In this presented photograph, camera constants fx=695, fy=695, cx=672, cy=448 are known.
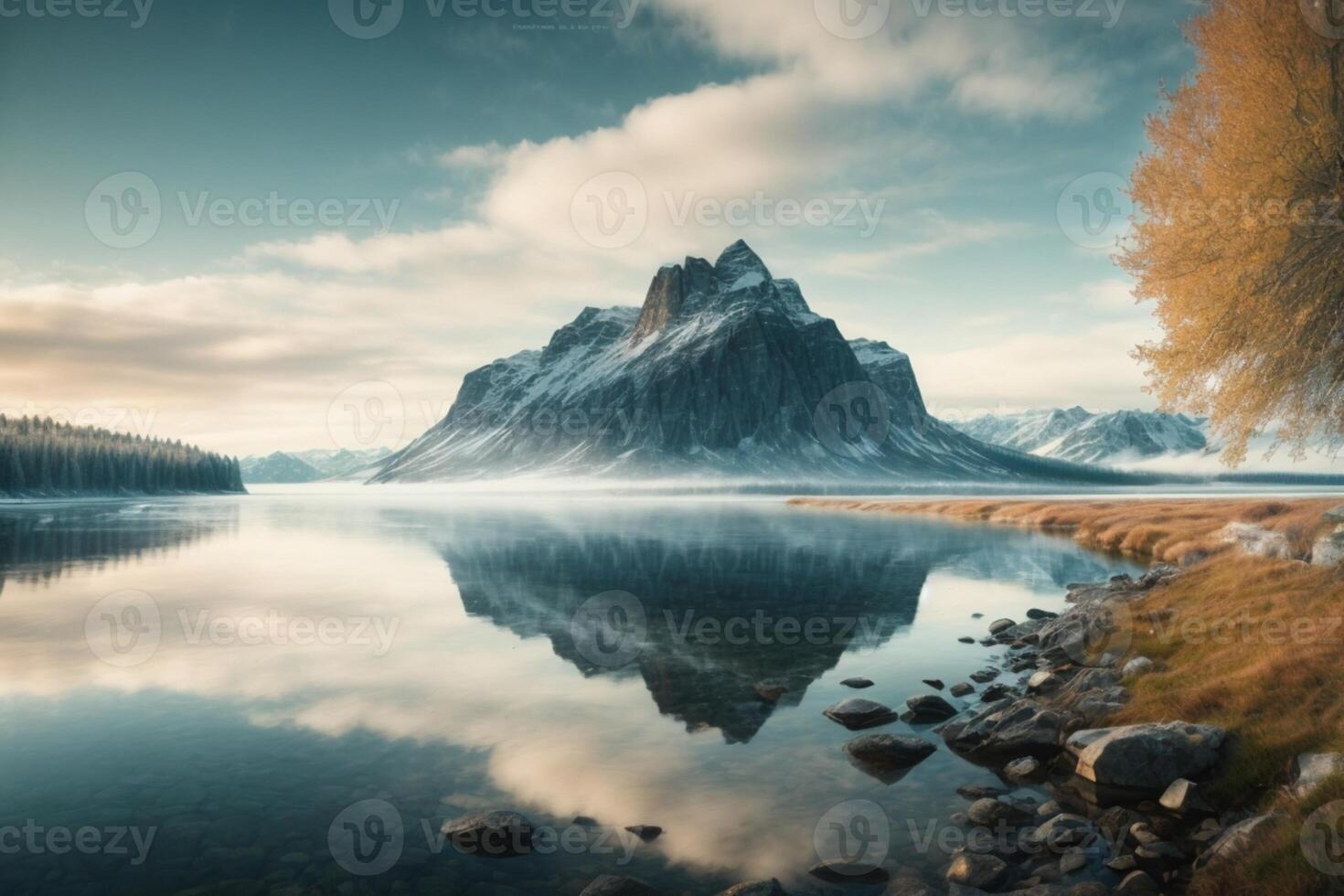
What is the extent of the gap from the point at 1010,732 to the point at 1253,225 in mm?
15471

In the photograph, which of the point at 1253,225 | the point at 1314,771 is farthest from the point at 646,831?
the point at 1253,225

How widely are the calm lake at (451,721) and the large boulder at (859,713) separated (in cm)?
47

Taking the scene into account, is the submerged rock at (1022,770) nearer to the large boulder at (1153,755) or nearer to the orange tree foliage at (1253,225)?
the large boulder at (1153,755)

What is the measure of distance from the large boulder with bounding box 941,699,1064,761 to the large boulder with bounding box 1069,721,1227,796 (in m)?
1.64

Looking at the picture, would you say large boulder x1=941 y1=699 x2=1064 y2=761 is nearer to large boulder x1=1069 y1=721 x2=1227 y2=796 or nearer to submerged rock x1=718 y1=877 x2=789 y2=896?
large boulder x1=1069 y1=721 x2=1227 y2=796

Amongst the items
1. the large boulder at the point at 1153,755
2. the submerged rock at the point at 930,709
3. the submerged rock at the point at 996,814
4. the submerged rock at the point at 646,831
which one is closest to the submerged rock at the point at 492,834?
the submerged rock at the point at 646,831

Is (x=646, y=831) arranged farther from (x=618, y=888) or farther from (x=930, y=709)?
(x=930, y=709)

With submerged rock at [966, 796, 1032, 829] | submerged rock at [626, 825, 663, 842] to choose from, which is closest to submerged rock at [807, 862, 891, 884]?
submerged rock at [966, 796, 1032, 829]

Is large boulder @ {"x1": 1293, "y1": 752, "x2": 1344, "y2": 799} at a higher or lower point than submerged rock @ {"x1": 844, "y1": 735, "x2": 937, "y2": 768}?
higher

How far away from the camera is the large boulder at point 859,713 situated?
54.8ft

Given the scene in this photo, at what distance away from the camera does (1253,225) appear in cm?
1897

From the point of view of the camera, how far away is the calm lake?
36.5ft

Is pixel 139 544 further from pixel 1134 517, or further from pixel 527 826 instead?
pixel 1134 517

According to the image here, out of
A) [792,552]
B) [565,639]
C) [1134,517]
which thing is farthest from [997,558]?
[565,639]
